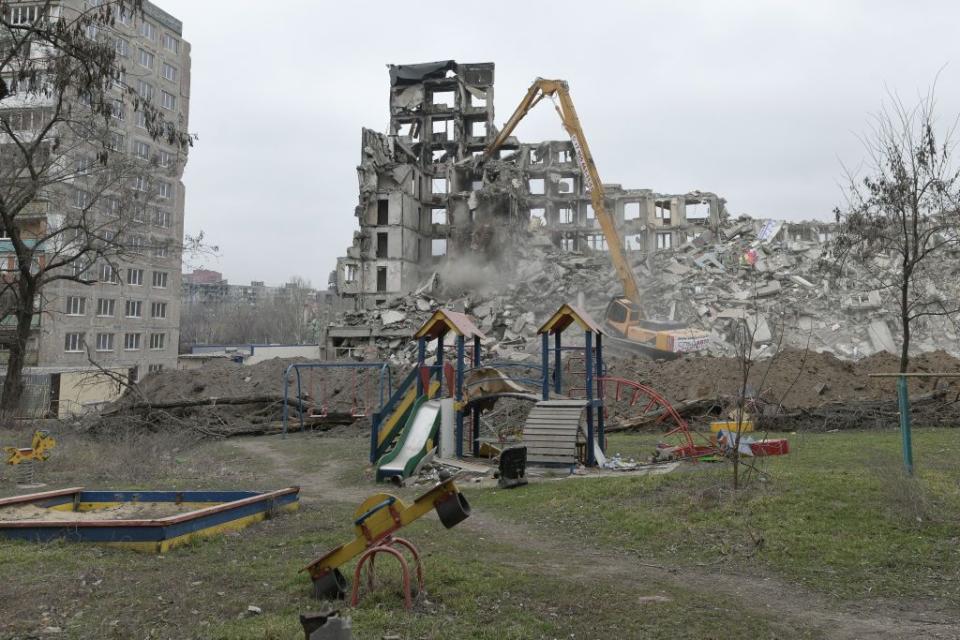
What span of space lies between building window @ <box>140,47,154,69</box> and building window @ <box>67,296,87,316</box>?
1928cm

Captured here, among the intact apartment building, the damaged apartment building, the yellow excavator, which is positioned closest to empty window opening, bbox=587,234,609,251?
the damaged apartment building

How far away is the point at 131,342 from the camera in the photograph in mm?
52719

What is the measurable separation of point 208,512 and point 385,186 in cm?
4578

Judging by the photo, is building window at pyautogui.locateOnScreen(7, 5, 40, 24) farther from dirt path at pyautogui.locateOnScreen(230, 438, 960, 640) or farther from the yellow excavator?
the yellow excavator

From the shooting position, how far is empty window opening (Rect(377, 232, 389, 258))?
51.3 meters

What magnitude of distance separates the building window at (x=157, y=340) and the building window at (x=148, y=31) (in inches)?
826

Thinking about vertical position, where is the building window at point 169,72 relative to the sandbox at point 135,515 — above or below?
above

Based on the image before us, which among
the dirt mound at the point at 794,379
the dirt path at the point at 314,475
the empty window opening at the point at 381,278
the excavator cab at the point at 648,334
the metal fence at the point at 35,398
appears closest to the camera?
the dirt path at the point at 314,475

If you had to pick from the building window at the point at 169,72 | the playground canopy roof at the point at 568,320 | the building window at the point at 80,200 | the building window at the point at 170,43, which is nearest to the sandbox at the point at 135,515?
the playground canopy roof at the point at 568,320

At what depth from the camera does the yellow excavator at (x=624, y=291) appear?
3136 centimetres

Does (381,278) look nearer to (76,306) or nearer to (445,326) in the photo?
(76,306)

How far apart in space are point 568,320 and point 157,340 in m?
48.8

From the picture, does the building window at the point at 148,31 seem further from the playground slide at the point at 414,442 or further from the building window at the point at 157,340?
the playground slide at the point at 414,442

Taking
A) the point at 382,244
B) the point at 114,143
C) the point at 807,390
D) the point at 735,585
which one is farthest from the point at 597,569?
the point at 382,244
